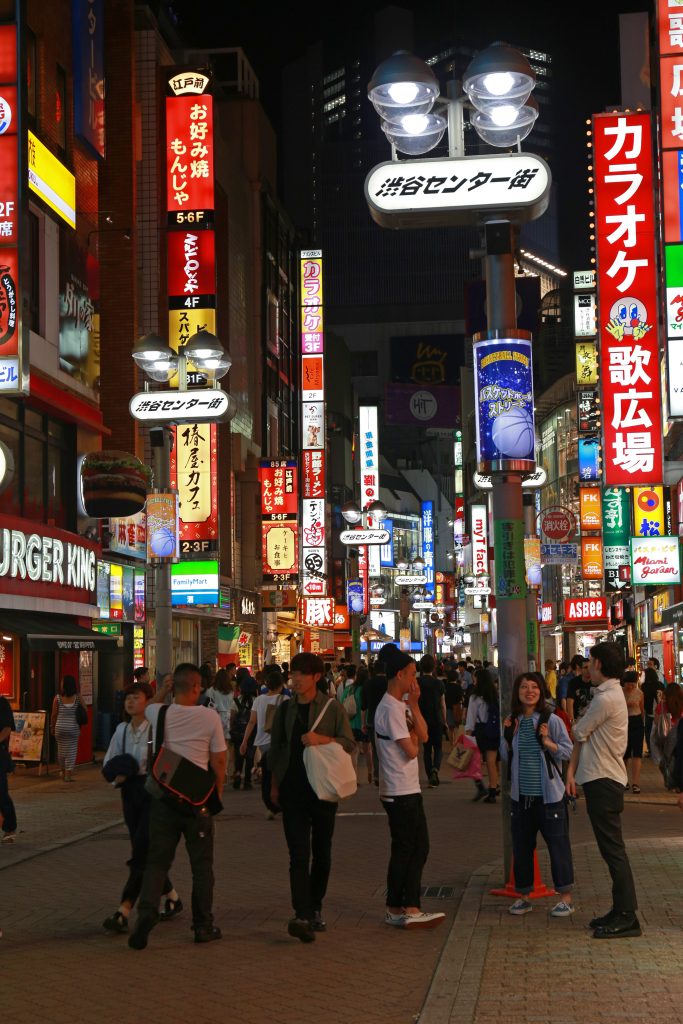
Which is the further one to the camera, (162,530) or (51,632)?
(51,632)

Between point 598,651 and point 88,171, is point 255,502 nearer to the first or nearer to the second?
point 88,171

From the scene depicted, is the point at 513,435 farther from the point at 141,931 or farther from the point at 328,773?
the point at 141,931

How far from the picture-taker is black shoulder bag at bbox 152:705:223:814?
9.46m

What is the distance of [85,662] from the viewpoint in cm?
2920

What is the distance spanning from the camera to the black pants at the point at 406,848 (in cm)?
1003

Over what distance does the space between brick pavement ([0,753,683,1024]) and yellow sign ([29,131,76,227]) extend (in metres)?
14.8

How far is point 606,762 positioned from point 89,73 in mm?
23573

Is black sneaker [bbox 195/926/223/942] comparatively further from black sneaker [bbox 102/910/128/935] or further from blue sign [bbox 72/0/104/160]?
blue sign [bbox 72/0/104/160]

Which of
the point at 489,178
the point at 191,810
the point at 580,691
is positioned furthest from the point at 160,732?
the point at 580,691

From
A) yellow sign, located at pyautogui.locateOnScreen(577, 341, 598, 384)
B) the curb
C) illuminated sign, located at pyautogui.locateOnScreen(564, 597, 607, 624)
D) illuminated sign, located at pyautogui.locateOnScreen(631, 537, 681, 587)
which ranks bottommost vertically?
the curb

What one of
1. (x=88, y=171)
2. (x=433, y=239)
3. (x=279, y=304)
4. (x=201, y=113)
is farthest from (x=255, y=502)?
(x=433, y=239)

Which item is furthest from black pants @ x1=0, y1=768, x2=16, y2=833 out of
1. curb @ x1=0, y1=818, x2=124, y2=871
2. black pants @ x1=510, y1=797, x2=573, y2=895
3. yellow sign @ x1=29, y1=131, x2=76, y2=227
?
yellow sign @ x1=29, y1=131, x2=76, y2=227

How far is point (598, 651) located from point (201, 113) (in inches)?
1125

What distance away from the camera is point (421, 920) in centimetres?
998
